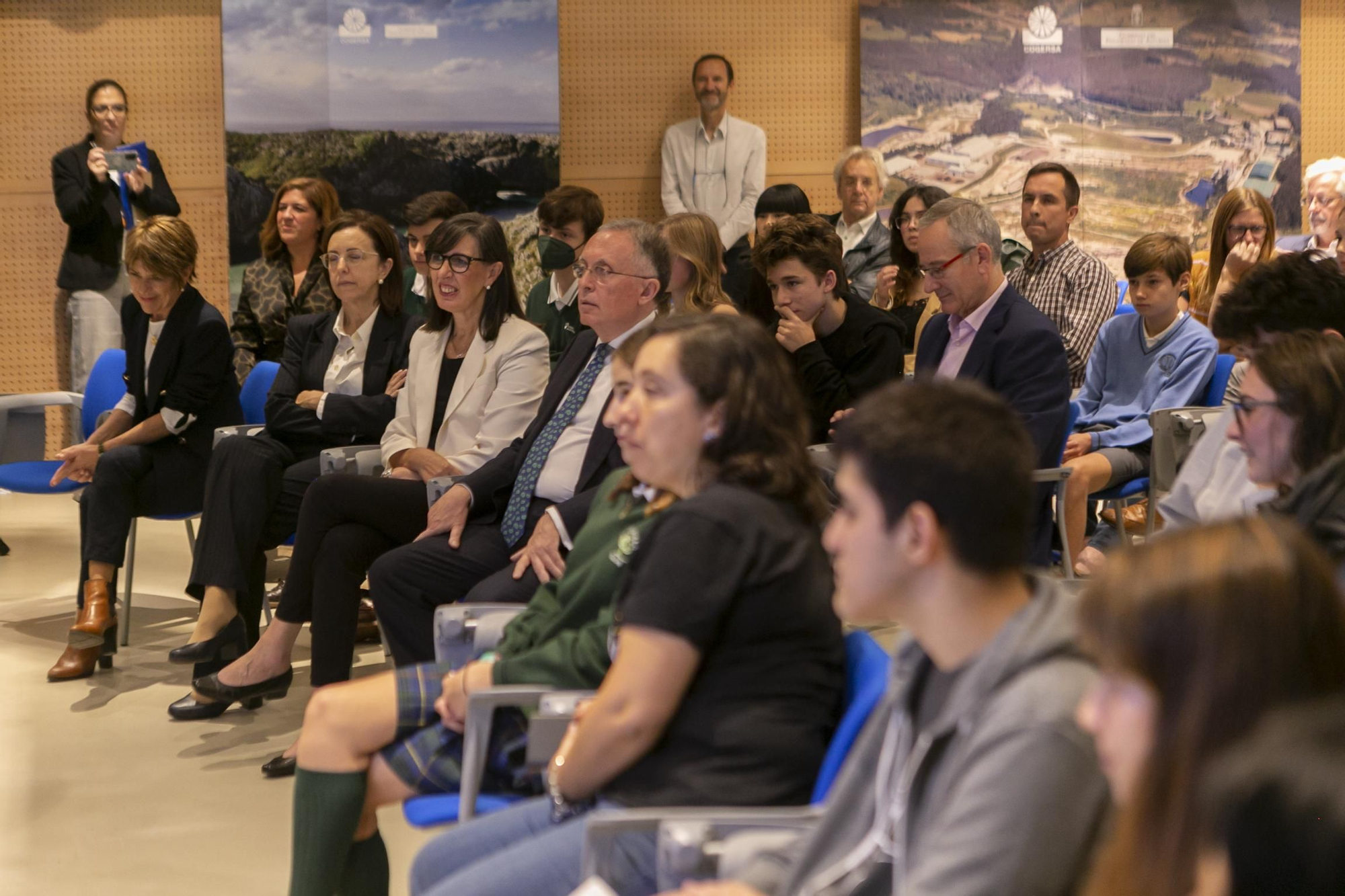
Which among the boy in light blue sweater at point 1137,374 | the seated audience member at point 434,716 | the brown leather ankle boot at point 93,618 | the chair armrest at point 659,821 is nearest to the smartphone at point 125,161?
the brown leather ankle boot at point 93,618

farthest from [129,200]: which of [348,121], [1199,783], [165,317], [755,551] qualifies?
[1199,783]

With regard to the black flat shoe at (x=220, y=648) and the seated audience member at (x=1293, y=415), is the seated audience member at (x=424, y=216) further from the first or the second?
the seated audience member at (x=1293, y=415)

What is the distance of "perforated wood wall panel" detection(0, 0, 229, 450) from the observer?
282 inches

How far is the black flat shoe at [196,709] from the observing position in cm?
372

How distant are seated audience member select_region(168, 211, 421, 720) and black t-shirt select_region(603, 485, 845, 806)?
2.35 meters

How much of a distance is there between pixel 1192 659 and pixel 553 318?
404 cm

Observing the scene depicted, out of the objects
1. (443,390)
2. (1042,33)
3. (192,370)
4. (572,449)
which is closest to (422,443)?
(443,390)

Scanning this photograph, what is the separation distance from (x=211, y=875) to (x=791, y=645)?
164cm

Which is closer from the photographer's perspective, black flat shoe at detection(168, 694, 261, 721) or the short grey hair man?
the short grey hair man

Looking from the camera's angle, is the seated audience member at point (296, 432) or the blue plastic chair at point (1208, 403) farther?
the blue plastic chair at point (1208, 403)

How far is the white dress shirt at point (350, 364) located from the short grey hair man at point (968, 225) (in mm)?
1705

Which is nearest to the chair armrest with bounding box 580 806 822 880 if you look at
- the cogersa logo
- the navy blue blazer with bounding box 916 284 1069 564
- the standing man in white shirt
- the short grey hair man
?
the navy blue blazer with bounding box 916 284 1069 564

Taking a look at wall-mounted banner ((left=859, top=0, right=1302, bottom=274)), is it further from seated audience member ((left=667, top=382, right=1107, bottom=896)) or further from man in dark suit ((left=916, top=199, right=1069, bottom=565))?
seated audience member ((left=667, top=382, right=1107, bottom=896))

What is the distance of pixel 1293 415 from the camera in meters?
2.07
